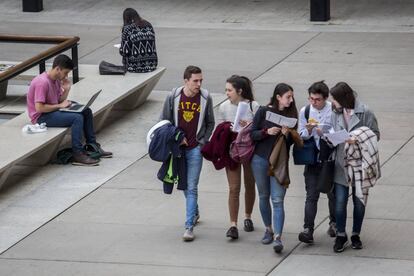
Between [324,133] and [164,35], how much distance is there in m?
11.9

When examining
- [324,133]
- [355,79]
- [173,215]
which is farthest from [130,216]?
[355,79]

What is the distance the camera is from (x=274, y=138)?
38.3ft

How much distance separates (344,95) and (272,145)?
85 centimetres

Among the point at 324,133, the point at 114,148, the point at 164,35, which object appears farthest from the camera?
the point at 164,35

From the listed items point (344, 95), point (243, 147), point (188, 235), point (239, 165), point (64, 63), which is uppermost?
point (344, 95)

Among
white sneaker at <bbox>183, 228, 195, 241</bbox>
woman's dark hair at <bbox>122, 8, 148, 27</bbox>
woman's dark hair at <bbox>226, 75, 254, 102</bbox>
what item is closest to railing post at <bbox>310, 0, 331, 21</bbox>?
woman's dark hair at <bbox>122, 8, 148, 27</bbox>

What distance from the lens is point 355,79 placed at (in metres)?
19.2

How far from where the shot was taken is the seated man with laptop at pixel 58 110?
1483 centimetres

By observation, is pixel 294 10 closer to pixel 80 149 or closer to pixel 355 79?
pixel 355 79

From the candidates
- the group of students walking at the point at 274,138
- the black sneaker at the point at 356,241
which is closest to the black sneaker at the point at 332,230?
the group of students walking at the point at 274,138

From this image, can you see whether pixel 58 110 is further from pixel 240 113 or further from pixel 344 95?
pixel 344 95

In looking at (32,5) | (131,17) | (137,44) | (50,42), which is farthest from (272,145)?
(32,5)

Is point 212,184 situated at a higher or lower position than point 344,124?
lower

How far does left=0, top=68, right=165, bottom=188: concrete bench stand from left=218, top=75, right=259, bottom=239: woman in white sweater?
2888 millimetres
